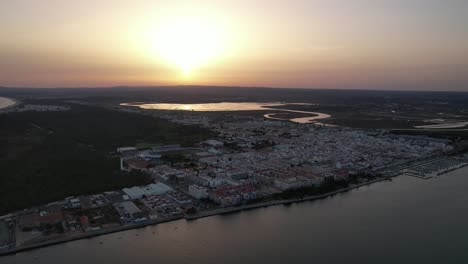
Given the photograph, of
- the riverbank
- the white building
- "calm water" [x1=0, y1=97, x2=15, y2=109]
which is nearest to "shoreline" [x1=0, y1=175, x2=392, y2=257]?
the white building

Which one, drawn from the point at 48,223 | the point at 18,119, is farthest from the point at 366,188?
the point at 18,119

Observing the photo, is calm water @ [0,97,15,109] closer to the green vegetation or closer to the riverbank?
the riverbank

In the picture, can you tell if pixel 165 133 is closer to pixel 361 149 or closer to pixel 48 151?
pixel 48 151

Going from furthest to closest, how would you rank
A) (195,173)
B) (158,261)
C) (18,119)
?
(18,119), (195,173), (158,261)

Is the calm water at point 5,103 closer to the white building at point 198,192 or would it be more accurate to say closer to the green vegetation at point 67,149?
the green vegetation at point 67,149

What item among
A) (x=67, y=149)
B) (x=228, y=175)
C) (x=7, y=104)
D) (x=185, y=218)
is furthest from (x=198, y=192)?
(x=7, y=104)

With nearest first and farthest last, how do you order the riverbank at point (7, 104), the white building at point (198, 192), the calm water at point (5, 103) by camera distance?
the white building at point (198, 192), the riverbank at point (7, 104), the calm water at point (5, 103)

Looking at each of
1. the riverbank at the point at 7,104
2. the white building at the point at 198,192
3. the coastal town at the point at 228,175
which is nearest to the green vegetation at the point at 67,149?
the coastal town at the point at 228,175
